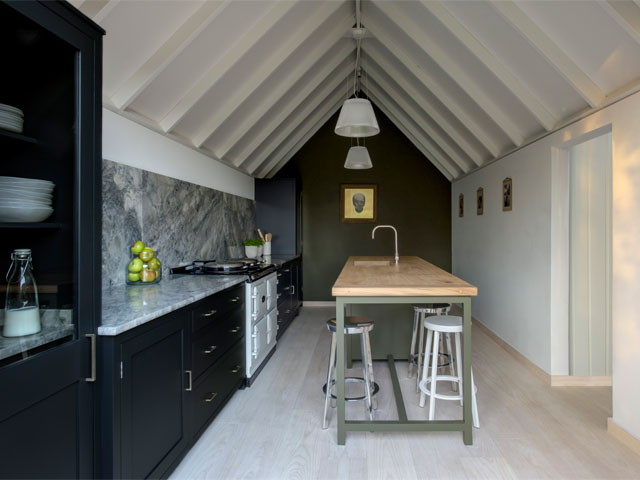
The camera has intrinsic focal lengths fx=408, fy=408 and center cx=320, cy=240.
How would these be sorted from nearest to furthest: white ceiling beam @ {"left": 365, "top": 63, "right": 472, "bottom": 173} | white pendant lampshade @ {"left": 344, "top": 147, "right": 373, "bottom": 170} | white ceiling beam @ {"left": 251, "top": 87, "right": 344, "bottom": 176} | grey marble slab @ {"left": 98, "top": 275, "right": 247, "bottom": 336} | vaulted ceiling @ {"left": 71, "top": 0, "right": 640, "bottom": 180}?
grey marble slab @ {"left": 98, "top": 275, "right": 247, "bottom": 336} → vaulted ceiling @ {"left": 71, "top": 0, "right": 640, "bottom": 180} → white pendant lampshade @ {"left": 344, "top": 147, "right": 373, "bottom": 170} → white ceiling beam @ {"left": 365, "top": 63, "right": 472, "bottom": 173} → white ceiling beam @ {"left": 251, "top": 87, "right": 344, "bottom": 176}

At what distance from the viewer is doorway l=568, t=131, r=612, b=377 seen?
335 centimetres

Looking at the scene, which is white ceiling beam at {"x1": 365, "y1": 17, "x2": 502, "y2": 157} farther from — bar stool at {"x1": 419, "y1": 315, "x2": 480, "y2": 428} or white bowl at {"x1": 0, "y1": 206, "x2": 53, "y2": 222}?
white bowl at {"x1": 0, "y1": 206, "x2": 53, "y2": 222}

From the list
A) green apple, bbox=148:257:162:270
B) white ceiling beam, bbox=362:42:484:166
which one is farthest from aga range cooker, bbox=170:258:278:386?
white ceiling beam, bbox=362:42:484:166

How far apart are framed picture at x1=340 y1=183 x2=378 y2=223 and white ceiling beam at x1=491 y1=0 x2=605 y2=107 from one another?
14.2 feet

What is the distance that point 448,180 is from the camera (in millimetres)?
6973

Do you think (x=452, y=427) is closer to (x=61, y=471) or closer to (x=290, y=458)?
(x=290, y=458)

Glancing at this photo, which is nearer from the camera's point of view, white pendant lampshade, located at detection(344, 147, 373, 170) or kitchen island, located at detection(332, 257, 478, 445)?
kitchen island, located at detection(332, 257, 478, 445)

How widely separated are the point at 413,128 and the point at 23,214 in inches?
219

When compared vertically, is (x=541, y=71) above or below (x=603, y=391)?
above

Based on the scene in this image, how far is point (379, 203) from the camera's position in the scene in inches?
276

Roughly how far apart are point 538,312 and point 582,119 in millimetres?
1663

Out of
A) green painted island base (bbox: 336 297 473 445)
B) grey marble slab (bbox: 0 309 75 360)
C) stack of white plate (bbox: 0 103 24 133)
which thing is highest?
stack of white plate (bbox: 0 103 24 133)

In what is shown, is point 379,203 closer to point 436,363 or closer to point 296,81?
point 296,81

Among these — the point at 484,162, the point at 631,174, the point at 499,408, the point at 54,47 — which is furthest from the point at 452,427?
the point at 484,162
